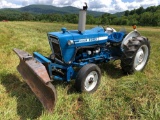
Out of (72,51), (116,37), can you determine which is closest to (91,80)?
(72,51)

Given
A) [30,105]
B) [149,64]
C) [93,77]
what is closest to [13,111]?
[30,105]

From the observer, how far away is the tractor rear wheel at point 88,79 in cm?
402

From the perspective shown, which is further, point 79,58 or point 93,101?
point 79,58

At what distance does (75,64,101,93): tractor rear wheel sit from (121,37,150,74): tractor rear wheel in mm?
1026

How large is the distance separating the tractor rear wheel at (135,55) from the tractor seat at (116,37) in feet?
1.12

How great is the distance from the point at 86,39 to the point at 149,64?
2677 mm

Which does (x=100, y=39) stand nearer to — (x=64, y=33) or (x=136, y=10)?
(x=64, y=33)

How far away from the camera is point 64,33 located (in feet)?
14.1

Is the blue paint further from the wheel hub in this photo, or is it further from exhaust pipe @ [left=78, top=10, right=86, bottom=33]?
the wheel hub

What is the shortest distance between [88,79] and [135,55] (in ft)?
5.15

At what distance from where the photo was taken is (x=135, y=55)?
503 centimetres

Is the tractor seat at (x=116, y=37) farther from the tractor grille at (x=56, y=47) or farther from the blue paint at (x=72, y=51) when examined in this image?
the tractor grille at (x=56, y=47)

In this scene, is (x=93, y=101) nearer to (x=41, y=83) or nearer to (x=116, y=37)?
(x=41, y=83)

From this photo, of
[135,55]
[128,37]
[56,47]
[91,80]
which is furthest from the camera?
[128,37]
